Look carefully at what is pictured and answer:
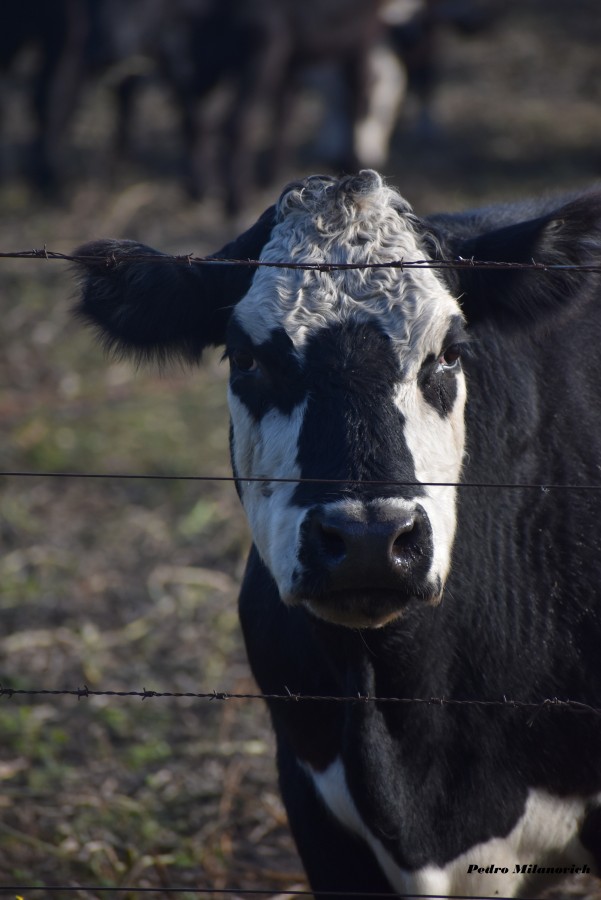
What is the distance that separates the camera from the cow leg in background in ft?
10.00

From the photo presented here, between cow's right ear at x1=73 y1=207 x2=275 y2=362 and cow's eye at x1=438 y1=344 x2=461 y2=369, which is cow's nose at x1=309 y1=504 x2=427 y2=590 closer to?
cow's eye at x1=438 y1=344 x2=461 y2=369

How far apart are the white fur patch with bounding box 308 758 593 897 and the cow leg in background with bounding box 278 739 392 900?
0.04 meters

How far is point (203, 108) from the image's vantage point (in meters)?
12.9

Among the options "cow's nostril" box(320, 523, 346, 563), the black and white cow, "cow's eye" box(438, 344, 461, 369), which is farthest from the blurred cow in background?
"cow's nostril" box(320, 523, 346, 563)

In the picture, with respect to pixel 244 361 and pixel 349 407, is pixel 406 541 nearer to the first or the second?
pixel 349 407

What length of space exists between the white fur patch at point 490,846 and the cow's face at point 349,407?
0.64 meters

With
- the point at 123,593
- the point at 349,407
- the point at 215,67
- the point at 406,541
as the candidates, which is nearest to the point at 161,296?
the point at 349,407

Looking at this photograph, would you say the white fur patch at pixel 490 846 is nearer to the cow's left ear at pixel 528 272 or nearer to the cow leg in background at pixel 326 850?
the cow leg in background at pixel 326 850

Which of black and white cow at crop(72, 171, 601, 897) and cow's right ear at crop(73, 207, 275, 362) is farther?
cow's right ear at crop(73, 207, 275, 362)

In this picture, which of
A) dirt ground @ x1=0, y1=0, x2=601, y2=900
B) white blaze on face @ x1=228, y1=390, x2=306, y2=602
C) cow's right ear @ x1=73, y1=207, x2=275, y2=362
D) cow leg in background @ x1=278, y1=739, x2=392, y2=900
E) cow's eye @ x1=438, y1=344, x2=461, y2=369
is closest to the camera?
white blaze on face @ x1=228, y1=390, x2=306, y2=602

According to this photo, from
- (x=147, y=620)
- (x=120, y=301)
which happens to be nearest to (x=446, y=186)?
(x=147, y=620)

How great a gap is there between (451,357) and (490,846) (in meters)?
1.27

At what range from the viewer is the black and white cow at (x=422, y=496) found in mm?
2795

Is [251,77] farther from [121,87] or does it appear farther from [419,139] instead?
[419,139]
